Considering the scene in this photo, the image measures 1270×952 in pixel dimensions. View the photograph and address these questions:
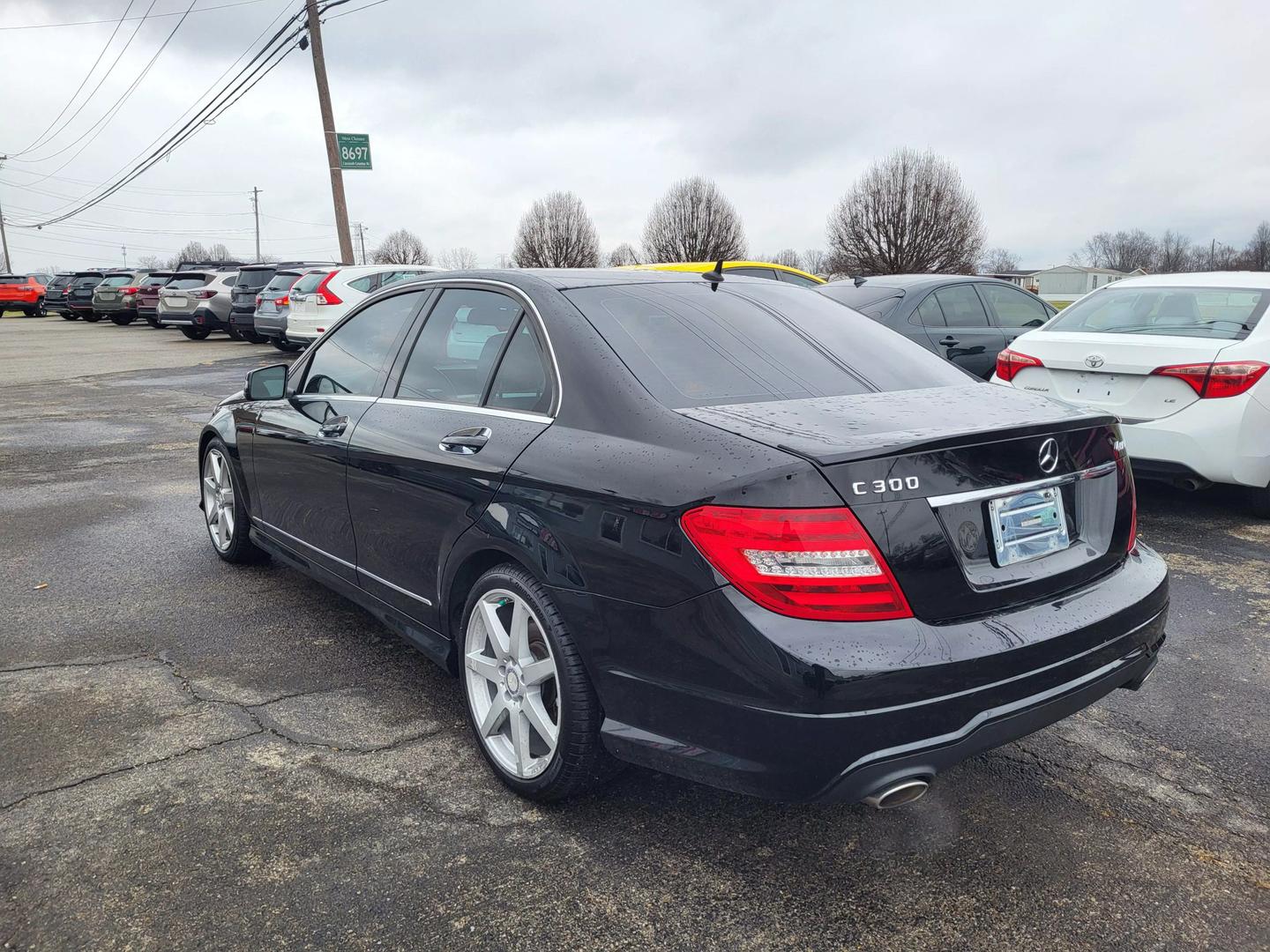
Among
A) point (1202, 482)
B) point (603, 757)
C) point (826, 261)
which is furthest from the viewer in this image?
point (826, 261)

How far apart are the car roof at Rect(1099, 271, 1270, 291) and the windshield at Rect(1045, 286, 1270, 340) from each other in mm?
45

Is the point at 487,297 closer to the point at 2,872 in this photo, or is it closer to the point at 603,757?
the point at 603,757

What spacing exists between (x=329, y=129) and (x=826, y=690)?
Answer: 70.1 feet

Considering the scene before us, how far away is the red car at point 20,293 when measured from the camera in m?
39.0

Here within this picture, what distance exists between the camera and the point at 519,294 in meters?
3.16

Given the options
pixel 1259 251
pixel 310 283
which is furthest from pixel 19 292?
pixel 1259 251

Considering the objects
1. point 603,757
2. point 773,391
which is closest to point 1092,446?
point 773,391

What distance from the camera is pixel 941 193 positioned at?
50812 mm

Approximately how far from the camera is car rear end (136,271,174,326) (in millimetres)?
28312

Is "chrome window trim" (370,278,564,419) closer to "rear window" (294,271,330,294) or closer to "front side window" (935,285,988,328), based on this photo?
"front side window" (935,285,988,328)

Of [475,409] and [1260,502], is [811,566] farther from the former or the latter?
[1260,502]

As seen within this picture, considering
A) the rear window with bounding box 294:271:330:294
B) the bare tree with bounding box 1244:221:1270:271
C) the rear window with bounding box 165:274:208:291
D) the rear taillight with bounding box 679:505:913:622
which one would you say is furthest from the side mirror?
the bare tree with bounding box 1244:221:1270:271

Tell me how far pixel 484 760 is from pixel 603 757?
614 mm

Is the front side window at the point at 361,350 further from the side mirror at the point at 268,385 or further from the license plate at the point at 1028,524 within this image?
the license plate at the point at 1028,524
